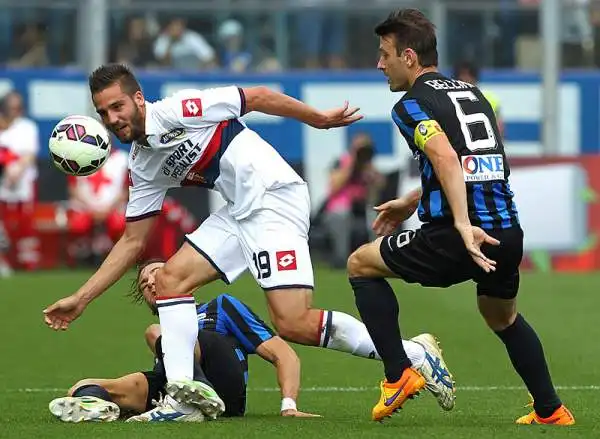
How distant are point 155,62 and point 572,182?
564 centimetres

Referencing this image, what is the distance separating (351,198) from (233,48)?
306 cm

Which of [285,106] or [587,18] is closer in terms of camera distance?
[285,106]

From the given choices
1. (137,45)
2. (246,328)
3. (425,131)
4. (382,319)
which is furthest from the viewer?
(137,45)

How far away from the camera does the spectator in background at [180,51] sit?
64.3 ft

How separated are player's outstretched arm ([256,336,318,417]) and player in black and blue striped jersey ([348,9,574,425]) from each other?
71 centimetres

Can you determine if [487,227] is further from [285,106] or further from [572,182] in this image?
[572,182]

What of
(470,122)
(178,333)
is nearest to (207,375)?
(178,333)

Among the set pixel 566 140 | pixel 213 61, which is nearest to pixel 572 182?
pixel 566 140

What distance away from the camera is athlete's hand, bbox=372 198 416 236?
760 centimetres

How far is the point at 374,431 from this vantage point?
273 inches

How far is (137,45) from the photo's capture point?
19531 mm

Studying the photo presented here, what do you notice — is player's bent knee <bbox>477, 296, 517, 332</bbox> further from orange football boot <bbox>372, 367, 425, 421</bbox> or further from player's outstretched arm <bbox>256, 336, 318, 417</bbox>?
player's outstretched arm <bbox>256, 336, 318, 417</bbox>

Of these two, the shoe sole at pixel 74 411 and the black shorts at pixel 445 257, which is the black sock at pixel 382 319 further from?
the shoe sole at pixel 74 411

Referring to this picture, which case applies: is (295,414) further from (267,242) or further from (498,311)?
(498,311)
